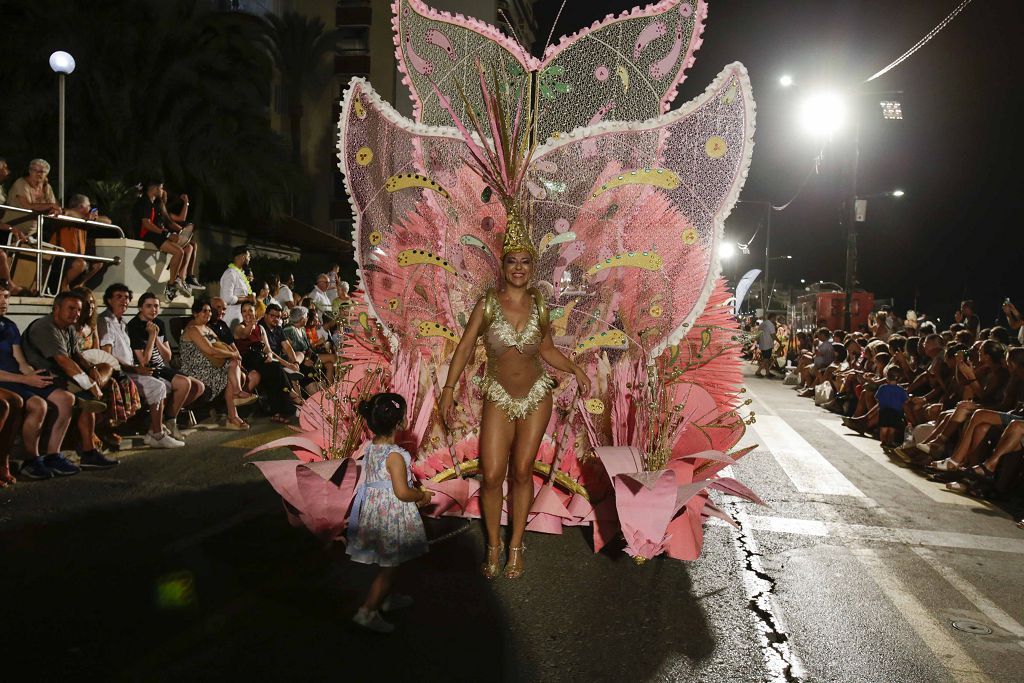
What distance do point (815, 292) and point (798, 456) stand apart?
29016 millimetres

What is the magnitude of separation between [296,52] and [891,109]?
78.2 ft

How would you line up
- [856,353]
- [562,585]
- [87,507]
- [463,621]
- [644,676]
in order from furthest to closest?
[856,353] → [87,507] → [562,585] → [463,621] → [644,676]

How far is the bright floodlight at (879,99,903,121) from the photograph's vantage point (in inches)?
778

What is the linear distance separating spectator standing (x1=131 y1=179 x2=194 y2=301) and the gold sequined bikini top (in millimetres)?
9340

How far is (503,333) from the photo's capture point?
4457 millimetres

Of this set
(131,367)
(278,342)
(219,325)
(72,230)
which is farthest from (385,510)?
Answer: (72,230)

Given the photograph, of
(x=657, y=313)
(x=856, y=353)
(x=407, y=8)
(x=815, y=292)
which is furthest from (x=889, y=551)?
(x=815, y=292)

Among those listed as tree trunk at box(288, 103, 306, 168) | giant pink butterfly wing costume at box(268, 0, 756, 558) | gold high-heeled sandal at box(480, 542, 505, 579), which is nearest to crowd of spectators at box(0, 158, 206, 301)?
giant pink butterfly wing costume at box(268, 0, 756, 558)

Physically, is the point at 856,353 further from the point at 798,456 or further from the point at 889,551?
the point at 889,551

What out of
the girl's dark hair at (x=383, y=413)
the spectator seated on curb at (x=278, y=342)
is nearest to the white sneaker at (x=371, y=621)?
the girl's dark hair at (x=383, y=413)

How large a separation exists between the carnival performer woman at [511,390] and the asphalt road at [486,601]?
1.17 ft

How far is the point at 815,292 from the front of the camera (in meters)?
35.9

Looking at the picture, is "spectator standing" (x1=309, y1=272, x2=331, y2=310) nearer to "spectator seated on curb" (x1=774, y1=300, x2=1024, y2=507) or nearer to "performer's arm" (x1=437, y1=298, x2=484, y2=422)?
"spectator seated on curb" (x1=774, y1=300, x2=1024, y2=507)

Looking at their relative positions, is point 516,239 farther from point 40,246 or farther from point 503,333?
point 40,246
